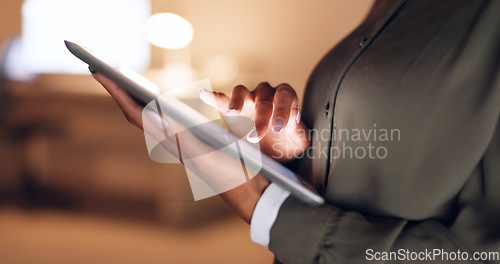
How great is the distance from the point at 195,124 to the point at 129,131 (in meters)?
1.02

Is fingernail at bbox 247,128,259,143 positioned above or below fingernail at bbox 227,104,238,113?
below

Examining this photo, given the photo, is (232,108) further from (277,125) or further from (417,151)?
(417,151)

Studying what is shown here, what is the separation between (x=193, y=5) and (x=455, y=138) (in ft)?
3.76

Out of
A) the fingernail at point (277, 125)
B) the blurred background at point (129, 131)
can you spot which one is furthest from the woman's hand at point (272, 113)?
the blurred background at point (129, 131)

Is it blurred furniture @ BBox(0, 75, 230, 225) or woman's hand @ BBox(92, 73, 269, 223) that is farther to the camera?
blurred furniture @ BBox(0, 75, 230, 225)

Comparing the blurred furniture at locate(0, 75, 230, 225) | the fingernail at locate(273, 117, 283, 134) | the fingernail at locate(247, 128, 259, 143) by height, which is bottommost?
the blurred furniture at locate(0, 75, 230, 225)

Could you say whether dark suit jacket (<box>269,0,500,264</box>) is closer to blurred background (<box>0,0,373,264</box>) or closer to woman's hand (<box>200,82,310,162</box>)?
woman's hand (<box>200,82,310,162</box>)

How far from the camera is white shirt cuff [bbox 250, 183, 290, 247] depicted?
0.34 meters

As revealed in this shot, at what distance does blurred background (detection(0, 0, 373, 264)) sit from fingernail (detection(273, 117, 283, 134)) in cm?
91

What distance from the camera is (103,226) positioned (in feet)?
4.11

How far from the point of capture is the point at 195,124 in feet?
1.04

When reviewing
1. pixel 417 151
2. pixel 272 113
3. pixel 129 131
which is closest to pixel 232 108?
pixel 272 113

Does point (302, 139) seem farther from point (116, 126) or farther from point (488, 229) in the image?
point (116, 126)

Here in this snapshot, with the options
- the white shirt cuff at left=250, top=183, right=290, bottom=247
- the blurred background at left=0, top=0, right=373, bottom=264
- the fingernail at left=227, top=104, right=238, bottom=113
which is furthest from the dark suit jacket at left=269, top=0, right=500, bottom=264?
the blurred background at left=0, top=0, right=373, bottom=264
